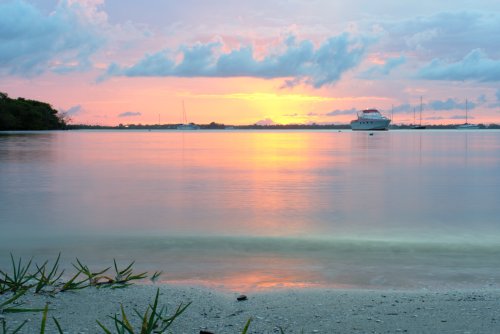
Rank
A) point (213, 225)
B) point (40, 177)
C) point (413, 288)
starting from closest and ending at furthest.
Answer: point (413, 288)
point (213, 225)
point (40, 177)

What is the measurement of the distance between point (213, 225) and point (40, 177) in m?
8.84

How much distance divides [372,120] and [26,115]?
7802cm

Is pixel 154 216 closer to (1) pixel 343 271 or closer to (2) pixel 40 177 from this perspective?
(1) pixel 343 271

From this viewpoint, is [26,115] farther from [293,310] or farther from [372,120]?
[293,310]

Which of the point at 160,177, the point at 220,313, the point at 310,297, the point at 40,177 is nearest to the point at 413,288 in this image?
the point at 310,297

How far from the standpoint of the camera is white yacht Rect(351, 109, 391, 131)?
130750 millimetres

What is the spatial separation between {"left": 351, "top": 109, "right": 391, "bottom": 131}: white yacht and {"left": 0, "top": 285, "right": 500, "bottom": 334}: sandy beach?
13022 centimetres

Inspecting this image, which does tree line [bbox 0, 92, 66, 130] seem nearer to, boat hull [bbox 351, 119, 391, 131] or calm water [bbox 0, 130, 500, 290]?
boat hull [bbox 351, 119, 391, 131]

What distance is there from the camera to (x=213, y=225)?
7871 millimetres

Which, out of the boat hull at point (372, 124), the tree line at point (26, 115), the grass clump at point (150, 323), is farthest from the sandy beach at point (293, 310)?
the boat hull at point (372, 124)

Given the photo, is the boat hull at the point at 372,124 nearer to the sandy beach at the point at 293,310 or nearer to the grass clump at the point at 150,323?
the sandy beach at the point at 293,310

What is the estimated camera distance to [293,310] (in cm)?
380

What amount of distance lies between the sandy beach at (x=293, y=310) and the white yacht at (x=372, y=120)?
130 m

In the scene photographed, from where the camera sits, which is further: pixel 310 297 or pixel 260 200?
pixel 260 200
